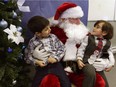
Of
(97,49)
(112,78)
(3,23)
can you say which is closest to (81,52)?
(97,49)

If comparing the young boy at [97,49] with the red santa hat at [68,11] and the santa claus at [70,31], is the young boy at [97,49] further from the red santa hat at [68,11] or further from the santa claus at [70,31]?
the red santa hat at [68,11]

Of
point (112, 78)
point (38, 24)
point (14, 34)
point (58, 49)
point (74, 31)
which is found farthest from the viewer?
point (112, 78)

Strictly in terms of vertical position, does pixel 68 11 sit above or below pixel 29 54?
above

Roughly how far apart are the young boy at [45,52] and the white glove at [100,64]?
12.5 inches

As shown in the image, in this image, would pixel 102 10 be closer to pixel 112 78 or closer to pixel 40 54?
pixel 112 78

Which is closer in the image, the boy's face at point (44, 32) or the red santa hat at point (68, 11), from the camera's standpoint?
the boy's face at point (44, 32)

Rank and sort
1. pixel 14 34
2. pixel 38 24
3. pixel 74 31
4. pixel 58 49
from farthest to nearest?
1. pixel 74 31
2. pixel 58 49
3. pixel 38 24
4. pixel 14 34

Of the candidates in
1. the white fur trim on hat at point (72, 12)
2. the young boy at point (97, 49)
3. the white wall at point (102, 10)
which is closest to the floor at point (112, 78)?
the white wall at point (102, 10)

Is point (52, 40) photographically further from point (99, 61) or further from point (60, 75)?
point (99, 61)

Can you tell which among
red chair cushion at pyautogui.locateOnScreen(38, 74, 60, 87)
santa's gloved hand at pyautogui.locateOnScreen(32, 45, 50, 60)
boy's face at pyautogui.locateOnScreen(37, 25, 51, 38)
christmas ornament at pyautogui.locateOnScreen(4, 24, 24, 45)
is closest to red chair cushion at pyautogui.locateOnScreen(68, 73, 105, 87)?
red chair cushion at pyautogui.locateOnScreen(38, 74, 60, 87)

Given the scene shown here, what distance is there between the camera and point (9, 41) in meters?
1.89

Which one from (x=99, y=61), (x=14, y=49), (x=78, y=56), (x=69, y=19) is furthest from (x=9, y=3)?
(x=99, y=61)

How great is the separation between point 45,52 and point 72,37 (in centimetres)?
31

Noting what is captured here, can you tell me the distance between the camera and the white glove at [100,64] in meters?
2.30
